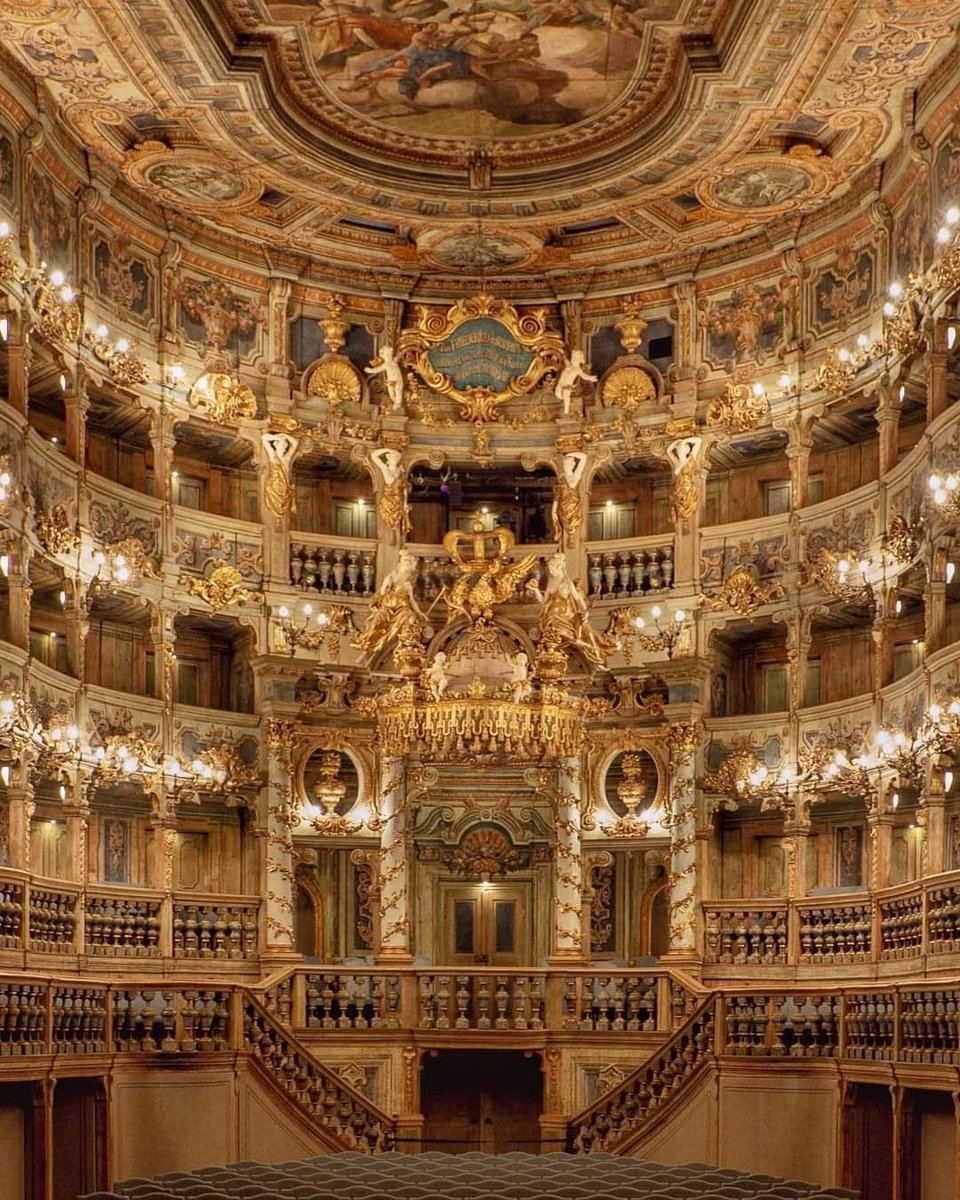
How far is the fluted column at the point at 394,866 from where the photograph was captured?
29953 millimetres

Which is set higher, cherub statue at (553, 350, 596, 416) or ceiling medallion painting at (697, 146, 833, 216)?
ceiling medallion painting at (697, 146, 833, 216)

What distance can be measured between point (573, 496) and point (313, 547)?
4209mm

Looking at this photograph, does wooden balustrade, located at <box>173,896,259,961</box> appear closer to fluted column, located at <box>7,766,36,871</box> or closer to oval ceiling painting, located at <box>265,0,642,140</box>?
fluted column, located at <box>7,766,36,871</box>

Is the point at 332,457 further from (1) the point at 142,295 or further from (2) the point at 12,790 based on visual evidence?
(2) the point at 12,790

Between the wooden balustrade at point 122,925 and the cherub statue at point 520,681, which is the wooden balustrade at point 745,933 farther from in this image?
the wooden balustrade at point 122,925

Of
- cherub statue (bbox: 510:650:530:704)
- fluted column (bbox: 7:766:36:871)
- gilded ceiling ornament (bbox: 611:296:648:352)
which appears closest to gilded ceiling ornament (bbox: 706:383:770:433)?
gilded ceiling ornament (bbox: 611:296:648:352)

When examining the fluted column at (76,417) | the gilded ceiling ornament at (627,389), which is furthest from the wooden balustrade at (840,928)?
the fluted column at (76,417)

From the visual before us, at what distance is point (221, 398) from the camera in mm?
30641

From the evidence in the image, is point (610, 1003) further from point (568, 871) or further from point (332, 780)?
point (332, 780)

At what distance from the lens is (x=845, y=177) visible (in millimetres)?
28562

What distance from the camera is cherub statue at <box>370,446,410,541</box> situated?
3141 centimetres

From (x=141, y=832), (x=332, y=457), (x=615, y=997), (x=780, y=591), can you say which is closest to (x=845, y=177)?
(x=780, y=591)

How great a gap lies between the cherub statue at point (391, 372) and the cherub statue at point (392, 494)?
0.77 m

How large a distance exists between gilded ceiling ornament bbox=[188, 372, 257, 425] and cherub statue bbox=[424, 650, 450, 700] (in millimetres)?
6574
